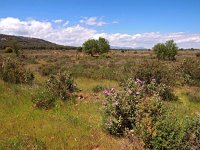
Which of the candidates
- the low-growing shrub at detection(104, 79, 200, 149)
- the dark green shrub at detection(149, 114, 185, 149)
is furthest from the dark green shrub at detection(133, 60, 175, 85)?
the dark green shrub at detection(149, 114, 185, 149)

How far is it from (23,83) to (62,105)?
510 centimetres

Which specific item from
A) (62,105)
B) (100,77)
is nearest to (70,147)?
(62,105)

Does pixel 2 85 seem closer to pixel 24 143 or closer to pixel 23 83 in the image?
pixel 23 83

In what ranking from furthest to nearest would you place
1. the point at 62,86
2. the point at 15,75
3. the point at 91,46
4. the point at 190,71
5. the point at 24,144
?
the point at 91,46
the point at 190,71
the point at 15,75
the point at 62,86
the point at 24,144

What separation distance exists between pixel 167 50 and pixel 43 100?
46559mm

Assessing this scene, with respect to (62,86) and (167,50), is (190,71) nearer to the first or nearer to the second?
(62,86)

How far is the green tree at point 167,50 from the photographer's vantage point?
54844 mm

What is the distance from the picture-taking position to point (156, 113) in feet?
23.2

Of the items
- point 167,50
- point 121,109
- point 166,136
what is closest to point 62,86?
point 121,109

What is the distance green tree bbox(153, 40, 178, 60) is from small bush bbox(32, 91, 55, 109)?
45121mm

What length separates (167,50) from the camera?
181 feet

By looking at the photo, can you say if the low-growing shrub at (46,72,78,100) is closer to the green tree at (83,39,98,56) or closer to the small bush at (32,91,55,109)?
the small bush at (32,91,55,109)

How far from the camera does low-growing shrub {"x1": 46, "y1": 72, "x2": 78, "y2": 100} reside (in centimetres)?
1257

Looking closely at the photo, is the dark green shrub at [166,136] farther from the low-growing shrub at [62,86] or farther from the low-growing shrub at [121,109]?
the low-growing shrub at [62,86]
